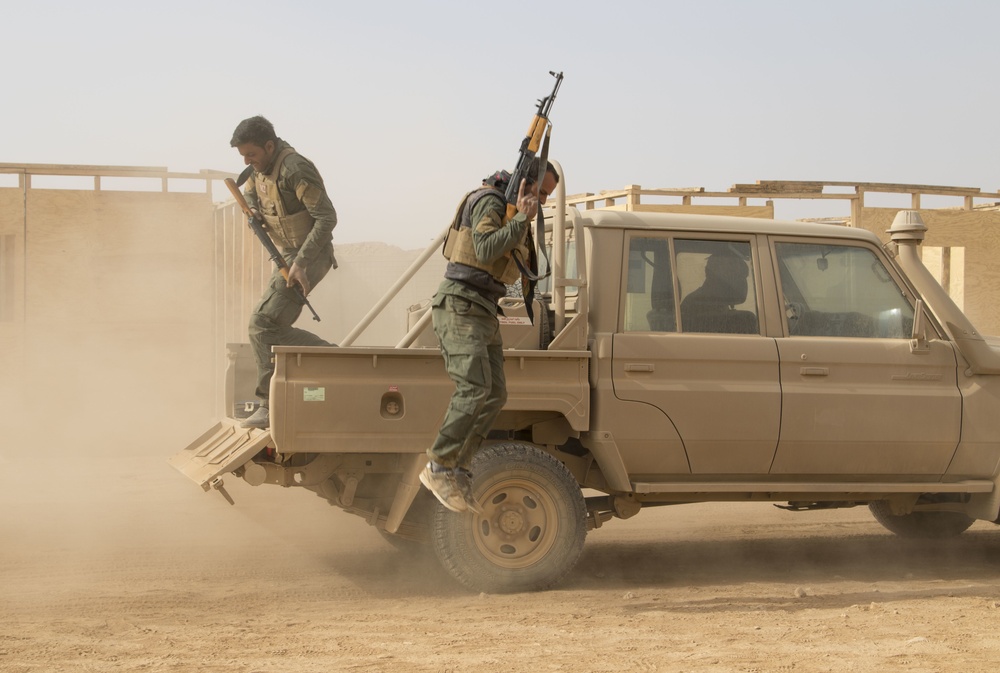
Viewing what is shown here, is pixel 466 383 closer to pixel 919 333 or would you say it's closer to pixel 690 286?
pixel 690 286

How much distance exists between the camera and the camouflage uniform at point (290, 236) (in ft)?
19.1

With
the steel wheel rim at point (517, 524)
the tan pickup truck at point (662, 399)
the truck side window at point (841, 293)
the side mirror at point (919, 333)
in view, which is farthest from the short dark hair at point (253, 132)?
the side mirror at point (919, 333)

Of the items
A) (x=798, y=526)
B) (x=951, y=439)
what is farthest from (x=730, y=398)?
(x=798, y=526)

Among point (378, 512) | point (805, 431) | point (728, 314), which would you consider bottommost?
point (378, 512)

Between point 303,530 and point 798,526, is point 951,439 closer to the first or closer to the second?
point 798,526

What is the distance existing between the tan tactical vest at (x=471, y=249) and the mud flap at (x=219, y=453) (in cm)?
129

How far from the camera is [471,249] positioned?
502 centimetres

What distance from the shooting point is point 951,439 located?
595cm

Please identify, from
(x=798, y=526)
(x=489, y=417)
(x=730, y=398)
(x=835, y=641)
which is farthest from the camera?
(x=798, y=526)

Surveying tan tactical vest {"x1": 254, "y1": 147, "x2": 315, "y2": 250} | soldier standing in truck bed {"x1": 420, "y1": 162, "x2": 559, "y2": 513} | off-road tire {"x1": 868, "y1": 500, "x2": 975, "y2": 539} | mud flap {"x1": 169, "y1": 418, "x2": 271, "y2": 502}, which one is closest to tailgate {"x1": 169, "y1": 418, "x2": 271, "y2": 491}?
mud flap {"x1": 169, "y1": 418, "x2": 271, "y2": 502}

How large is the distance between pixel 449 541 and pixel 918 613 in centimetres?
226

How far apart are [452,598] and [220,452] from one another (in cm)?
140

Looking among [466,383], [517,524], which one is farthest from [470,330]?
[517,524]

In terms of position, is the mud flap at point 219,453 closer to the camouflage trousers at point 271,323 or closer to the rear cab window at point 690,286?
the camouflage trousers at point 271,323
